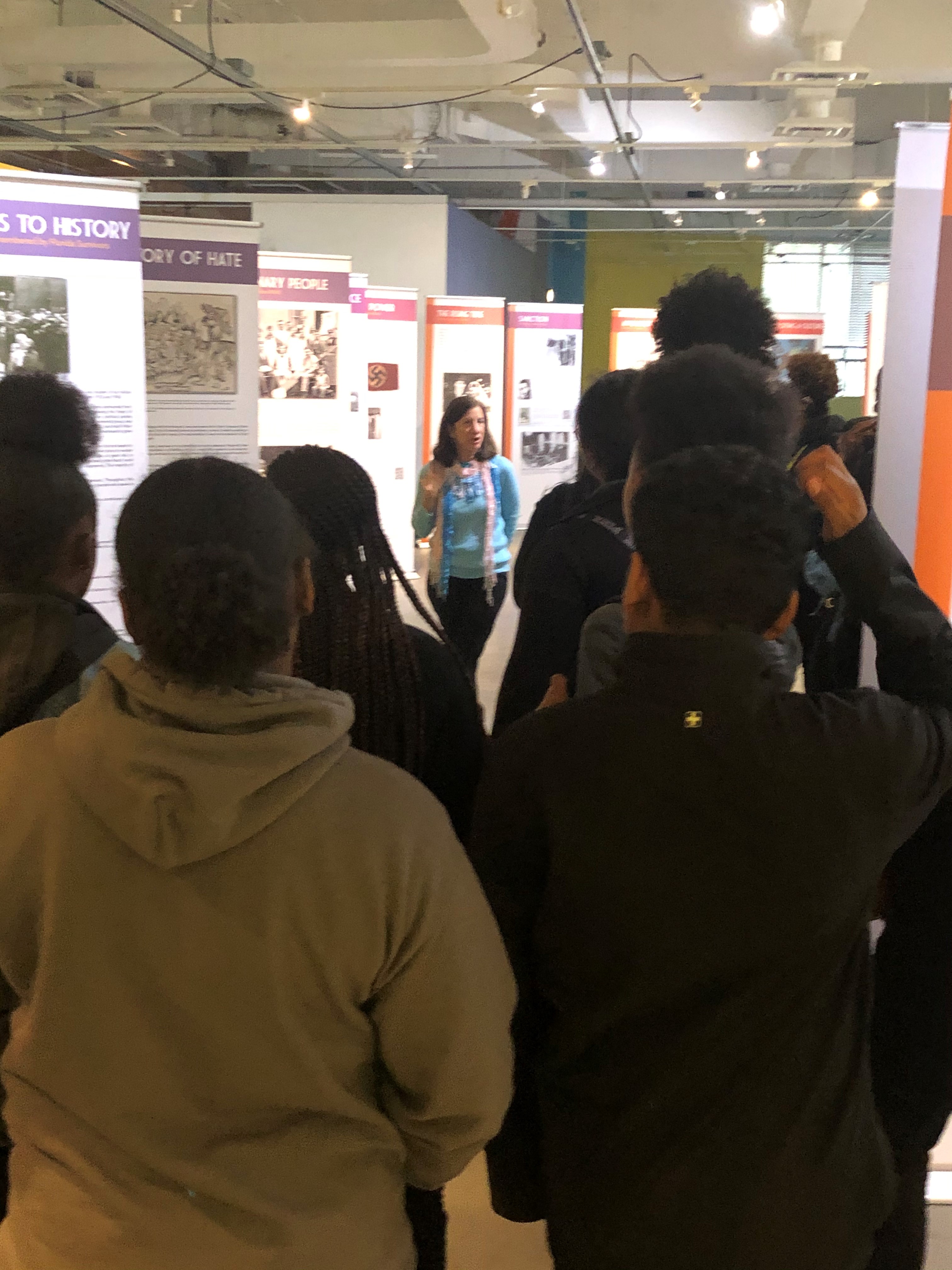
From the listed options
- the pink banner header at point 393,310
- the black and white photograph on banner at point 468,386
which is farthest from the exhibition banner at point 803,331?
the pink banner header at point 393,310

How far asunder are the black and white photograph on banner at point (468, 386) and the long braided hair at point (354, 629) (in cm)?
980

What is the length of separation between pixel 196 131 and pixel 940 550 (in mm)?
10610

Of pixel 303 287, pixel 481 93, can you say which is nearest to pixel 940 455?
pixel 303 287

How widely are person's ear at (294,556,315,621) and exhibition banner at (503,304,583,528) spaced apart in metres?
11.1

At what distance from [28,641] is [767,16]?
744 centimetres

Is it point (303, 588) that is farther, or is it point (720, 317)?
point (720, 317)

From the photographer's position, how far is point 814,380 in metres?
3.02

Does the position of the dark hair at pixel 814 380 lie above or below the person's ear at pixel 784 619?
above

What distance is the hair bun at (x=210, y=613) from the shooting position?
3.43 feet

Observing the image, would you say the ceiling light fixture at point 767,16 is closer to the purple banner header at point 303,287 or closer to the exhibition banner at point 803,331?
the purple banner header at point 303,287

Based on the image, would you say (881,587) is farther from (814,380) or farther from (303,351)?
(303,351)

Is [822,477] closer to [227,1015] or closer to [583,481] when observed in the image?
[227,1015]

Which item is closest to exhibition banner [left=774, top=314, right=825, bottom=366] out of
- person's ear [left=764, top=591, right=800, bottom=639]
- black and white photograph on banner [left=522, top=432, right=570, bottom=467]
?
black and white photograph on banner [left=522, top=432, right=570, bottom=467]

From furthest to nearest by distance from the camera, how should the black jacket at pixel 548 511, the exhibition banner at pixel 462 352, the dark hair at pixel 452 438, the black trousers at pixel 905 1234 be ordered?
the exhibition banner at pixel 462 352
the dark hair at pixel 452 438
the black jacket at pixel 548 511
the black trousers at pixel 905 1234
